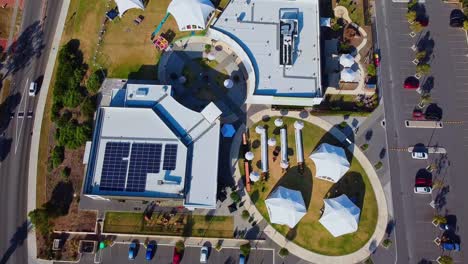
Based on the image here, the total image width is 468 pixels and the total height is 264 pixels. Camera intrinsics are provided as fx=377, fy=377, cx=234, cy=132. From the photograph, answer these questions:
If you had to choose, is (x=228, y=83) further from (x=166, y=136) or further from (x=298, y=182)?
(x=298, y=182)

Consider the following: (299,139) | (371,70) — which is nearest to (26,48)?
(299,139)

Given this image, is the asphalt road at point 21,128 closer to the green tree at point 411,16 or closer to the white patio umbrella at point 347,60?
the white patio umbrella at point 347,60

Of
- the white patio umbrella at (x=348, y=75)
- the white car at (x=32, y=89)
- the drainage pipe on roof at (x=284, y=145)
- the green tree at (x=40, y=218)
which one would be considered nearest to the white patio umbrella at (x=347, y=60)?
the white patio umbrella at (x=348, y=75)

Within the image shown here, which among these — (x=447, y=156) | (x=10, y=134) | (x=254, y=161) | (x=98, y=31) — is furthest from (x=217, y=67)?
(x=447, y=156)

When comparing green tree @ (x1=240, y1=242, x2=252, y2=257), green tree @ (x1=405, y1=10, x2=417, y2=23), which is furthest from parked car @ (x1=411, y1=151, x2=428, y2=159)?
green tree @ (x1=240, y1=242, x2=252, y2=257)

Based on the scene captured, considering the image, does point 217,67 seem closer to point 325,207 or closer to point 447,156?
point 325,207

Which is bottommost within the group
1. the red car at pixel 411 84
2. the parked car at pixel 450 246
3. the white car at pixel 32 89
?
the parked car at pixel 450 246
